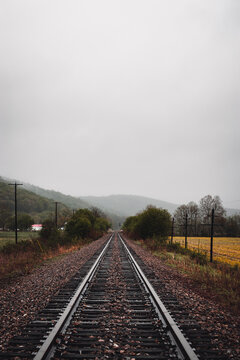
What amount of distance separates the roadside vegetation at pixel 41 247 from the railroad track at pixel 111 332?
207 inches

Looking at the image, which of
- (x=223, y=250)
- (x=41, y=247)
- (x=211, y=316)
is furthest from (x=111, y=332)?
(x=223, y=250)

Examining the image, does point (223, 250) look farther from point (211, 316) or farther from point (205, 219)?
point (205, 219)

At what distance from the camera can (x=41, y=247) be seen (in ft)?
55.9

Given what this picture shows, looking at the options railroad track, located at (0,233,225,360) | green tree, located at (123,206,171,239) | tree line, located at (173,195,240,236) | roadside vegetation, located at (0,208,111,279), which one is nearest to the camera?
railroad track, located at (0,233,225,360)

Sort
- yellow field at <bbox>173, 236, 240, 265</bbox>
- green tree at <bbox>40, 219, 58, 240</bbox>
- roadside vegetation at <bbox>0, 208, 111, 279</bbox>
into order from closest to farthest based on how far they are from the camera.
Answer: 1. roadside vegetation at <bbox>0, 208, 111, 279</bbox>
2. yellow field at <bbox>173, 236, 240, 265</bbox>
3. green tree at <bbox>40, 219, 58, 240</bbox>

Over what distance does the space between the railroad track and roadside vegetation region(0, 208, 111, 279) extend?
526cm

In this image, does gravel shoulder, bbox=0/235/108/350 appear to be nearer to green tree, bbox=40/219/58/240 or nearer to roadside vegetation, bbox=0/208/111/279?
roadside vegetation, bbox=0/208/111/279

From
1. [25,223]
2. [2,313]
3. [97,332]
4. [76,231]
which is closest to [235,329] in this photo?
[97,332]

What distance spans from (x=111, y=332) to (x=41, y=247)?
14.7 metres

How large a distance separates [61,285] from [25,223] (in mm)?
90423

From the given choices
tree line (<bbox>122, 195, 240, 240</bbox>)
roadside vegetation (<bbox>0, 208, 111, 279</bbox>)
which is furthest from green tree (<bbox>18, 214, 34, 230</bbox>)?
roadside vegetation (<bbox>0, 208, 111, 279</bbox>)

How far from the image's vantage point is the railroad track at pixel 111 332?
3211 millimetres

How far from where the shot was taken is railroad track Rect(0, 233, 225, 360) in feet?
10.5

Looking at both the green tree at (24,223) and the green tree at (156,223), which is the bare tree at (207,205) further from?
the green tree at (24,223)
